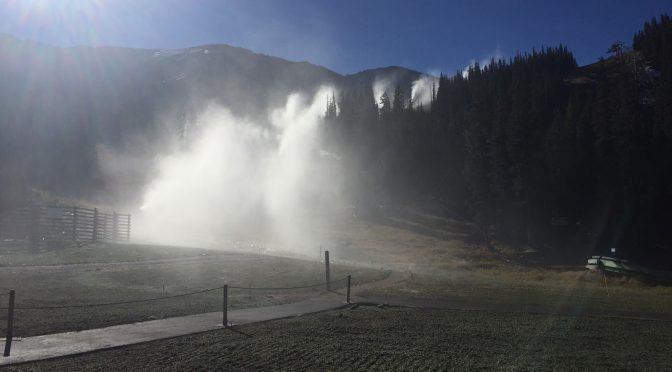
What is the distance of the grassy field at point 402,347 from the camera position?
A: 11008 millimetres

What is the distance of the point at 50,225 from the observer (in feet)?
142

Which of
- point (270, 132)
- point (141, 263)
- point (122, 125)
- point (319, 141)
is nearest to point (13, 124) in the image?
point (122, 125)

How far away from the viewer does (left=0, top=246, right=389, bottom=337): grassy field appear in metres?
15.6

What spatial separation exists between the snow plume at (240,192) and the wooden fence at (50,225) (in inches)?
348

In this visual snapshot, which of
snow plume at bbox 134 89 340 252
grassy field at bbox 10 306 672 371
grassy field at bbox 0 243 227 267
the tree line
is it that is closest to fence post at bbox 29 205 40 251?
grassy field at bbox 0 243 227 267

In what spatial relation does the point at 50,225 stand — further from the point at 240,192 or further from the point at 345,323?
the point at 240,192

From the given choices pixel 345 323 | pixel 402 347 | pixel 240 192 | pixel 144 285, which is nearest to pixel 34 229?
pixel 144 285

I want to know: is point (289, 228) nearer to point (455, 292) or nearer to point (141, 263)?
point (141, 263)

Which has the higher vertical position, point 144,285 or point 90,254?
point 90,254

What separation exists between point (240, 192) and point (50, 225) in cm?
4862

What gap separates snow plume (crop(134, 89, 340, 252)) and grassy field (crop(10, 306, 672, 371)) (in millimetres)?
41593

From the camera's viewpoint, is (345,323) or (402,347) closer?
(402,347)

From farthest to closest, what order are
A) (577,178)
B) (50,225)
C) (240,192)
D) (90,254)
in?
(240,192) < (577,178) < (50,225) < (90,254)

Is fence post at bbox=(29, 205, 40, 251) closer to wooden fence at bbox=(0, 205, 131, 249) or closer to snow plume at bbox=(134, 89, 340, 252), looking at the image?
wooden fence at bbox=(0, 205, 131, 249)
